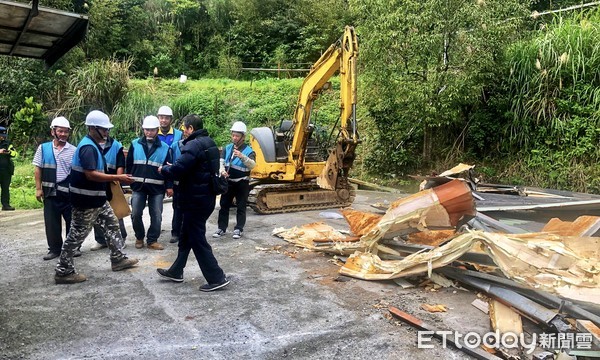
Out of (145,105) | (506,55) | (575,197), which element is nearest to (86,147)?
(575,197)

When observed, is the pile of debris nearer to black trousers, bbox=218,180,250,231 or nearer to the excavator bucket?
black trousers, bbox=218,180,250,231

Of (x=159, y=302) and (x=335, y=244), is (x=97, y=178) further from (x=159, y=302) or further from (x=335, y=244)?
(x=335, y=244)

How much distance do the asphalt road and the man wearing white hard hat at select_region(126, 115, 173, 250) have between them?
0.55 metres

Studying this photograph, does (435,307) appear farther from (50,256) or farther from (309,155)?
(309,155)

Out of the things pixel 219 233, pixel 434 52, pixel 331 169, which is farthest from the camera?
pixel 434 52

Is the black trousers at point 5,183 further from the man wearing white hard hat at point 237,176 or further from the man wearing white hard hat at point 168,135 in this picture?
the man wearing white hard hat at point 237,176

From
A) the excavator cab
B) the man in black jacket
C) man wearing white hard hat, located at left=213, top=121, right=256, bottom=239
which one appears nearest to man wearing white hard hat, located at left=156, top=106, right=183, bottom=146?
man wearing white hard hat, located at left=213, top=121, right=256, bottom=239

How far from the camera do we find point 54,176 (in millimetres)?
5895

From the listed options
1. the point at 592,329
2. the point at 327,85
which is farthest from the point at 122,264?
the point at 327,85

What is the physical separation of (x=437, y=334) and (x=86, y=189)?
362 centimetres

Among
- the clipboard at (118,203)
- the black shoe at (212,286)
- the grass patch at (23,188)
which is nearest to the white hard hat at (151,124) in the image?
the clipboard at (118,203)

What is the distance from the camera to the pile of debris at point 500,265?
3639 millimetres

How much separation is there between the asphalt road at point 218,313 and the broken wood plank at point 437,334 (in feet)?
0.19

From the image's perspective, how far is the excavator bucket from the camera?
850 centimetres
